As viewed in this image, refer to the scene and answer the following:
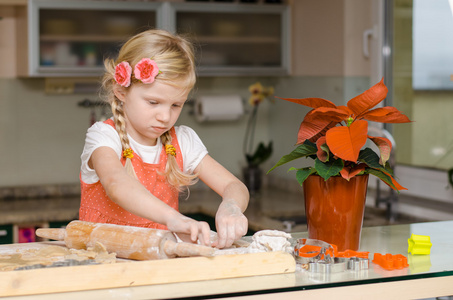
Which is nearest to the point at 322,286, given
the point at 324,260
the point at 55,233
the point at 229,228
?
the point at 324,260

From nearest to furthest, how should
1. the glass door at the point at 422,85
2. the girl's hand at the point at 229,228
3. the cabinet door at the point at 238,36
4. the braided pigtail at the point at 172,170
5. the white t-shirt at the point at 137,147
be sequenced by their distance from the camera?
the girl's hand at the point at 229,228 < the white t-shirt at the point at 137,147 < the braided pigtail at the point at 172,170 < the glass door at the point at 422,85 < the cabinet door at the point at 238,36

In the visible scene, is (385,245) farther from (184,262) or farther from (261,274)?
(184,262)

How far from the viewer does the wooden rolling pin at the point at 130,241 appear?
3.38ft

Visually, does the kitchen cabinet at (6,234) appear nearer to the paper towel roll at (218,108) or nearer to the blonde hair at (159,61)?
the paper towel roll at (218,108)

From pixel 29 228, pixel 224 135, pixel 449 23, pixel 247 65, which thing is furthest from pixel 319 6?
pixel 29 228

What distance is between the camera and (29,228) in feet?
9.34

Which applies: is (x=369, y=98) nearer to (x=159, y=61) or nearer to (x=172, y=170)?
(x=159, y=61)

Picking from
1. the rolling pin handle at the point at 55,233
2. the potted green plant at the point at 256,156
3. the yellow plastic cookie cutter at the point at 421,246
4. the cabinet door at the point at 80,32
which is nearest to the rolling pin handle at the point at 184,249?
the rolling pin handle at the point at 55,233

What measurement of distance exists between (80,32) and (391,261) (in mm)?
2398

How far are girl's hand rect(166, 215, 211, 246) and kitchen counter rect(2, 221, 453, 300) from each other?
0.11 meters

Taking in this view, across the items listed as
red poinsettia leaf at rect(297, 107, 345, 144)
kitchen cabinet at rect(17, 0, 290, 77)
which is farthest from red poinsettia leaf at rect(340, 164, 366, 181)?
kitchen cabinet at rect(17, 0, 290, 77)

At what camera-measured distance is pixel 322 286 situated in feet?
A: 3.22

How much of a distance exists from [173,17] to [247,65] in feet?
1.58

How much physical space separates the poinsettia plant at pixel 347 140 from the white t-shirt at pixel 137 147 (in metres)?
0.38
